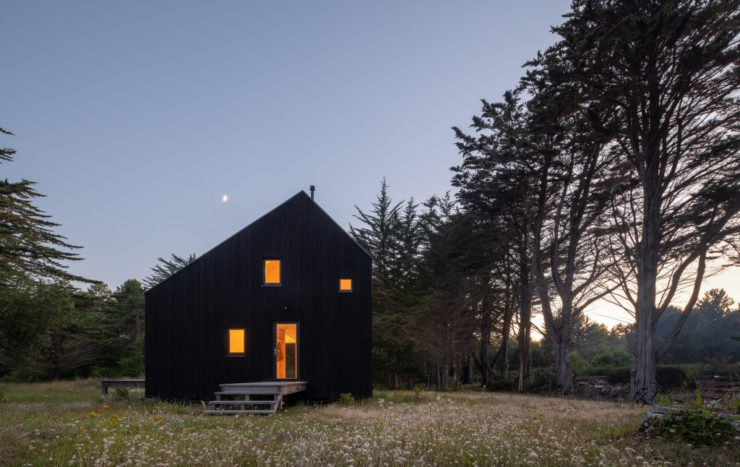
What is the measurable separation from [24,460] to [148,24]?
1584 centimetres

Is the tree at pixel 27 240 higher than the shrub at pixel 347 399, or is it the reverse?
the tree at pixel 27 240

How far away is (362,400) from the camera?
53.6 ft

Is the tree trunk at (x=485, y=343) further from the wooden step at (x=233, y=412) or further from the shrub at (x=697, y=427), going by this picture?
the shrub at (x=697, y=427)

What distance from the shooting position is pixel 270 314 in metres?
17.0

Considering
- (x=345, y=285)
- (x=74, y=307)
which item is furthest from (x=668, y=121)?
(x=74, y=307)

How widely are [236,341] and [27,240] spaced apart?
25188mm

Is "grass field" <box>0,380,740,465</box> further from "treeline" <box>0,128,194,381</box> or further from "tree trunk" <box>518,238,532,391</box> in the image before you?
"treeline" <box>0,128,194,381</box>

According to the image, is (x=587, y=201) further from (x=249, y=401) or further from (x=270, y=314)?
(x=249, y=401)

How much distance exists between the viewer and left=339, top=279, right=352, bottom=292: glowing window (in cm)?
1711

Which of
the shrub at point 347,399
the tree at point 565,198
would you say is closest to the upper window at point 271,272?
the shrub at point 347,399

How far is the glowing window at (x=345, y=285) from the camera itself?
17.1 metres

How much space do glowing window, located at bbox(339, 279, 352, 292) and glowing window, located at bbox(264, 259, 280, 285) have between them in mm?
2406

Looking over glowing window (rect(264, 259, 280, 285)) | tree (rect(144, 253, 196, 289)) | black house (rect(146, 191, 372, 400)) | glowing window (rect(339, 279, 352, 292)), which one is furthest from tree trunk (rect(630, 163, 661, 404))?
tree (rect(144, 253, 196, 289))

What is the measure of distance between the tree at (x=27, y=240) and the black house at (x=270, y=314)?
1624 centimetres
